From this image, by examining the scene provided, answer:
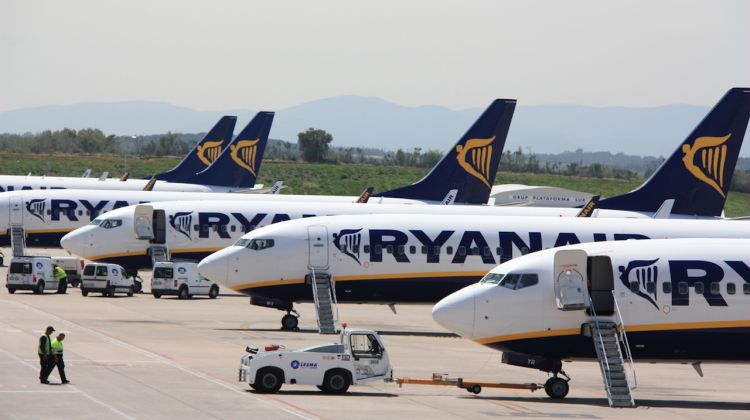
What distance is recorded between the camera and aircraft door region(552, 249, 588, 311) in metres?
42.5

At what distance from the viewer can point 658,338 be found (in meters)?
42.9

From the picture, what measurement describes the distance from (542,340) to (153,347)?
649 inches

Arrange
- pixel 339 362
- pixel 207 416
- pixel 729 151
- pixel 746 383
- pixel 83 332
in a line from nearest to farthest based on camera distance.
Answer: pixel 207 416
pixel 339 362
pixel 746 383
pixel 83 332
pixel 729 151

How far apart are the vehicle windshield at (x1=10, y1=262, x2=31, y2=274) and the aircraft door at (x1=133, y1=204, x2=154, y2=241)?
6306 mm

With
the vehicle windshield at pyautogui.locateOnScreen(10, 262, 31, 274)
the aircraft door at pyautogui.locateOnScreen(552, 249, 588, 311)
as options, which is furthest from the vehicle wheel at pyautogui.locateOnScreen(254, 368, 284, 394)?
the vehicle windshield at pyautogui.locateOnScreen(10, 262, 31, 274)

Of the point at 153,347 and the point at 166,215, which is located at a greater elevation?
the point at 166,215

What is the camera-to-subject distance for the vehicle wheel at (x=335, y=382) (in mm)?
40844

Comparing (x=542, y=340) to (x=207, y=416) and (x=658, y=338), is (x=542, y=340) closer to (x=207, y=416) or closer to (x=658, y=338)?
(x=658, y=338)

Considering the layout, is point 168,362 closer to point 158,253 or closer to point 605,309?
point 605,309

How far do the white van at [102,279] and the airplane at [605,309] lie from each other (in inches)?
1416

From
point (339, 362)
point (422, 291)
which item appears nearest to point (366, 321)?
point (422, 291)

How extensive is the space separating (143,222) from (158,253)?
2.08 m

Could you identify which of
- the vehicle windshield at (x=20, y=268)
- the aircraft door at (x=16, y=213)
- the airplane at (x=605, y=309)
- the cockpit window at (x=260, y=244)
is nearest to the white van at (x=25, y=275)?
the vehicle windshield at (x=20, y=268)

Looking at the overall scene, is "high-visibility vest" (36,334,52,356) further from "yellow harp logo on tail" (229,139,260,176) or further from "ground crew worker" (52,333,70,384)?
"yellow harp logo on tail" (229,139,260,176)
